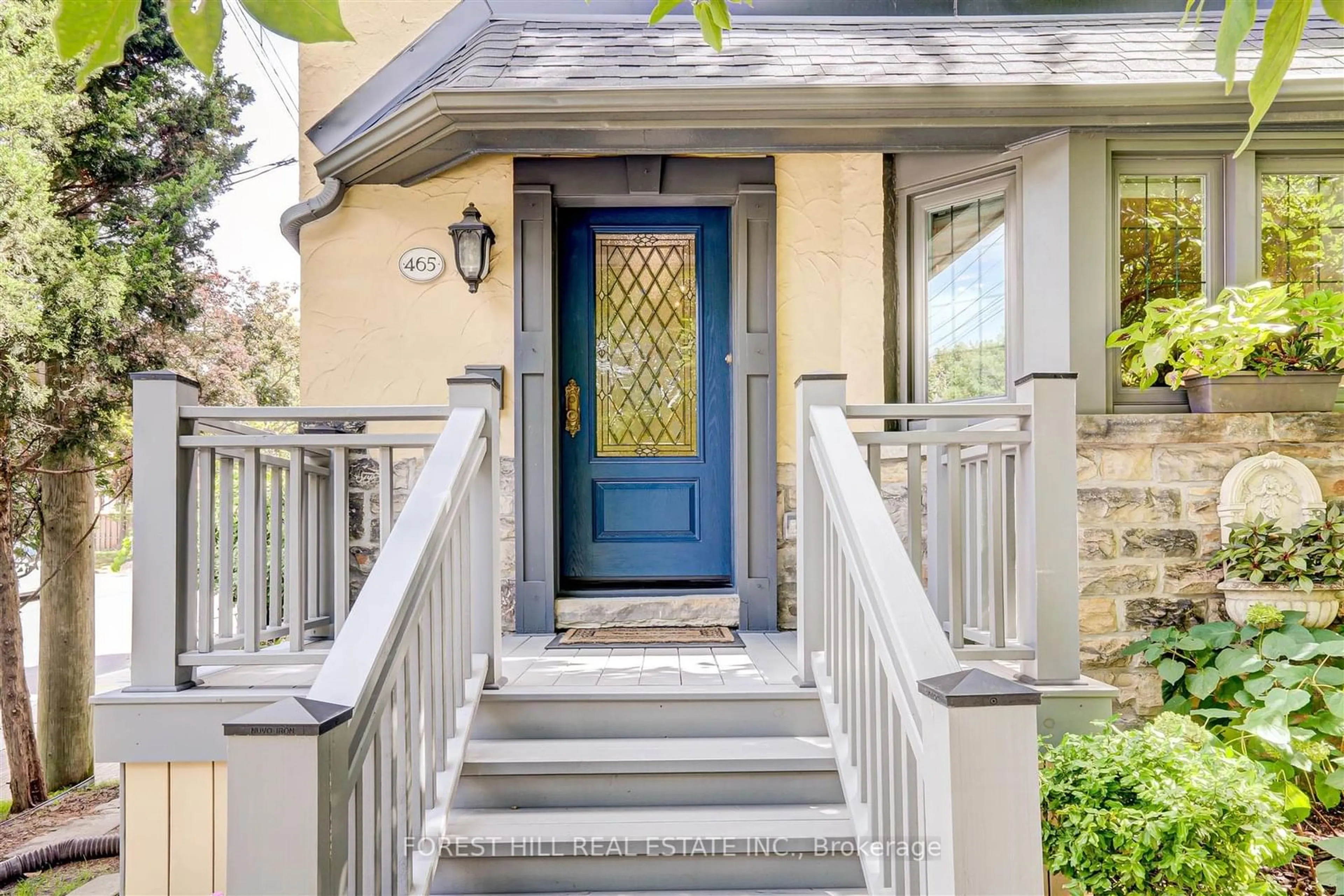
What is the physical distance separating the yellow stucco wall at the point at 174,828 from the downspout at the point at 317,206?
7.75ft

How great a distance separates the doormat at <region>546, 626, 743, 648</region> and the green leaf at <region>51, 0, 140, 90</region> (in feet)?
9.21

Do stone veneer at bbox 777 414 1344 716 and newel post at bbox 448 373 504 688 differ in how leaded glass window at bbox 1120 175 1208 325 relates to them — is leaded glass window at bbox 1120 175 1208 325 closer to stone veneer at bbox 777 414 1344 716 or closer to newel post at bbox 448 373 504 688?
stone veneer at bbox 777 414 1344 716

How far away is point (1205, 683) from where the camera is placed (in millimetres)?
2738

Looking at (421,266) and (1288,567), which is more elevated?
(421,266)

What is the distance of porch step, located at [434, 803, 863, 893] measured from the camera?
6.53 feet

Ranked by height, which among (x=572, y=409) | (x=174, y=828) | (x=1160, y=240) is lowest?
(x=174, y=828)

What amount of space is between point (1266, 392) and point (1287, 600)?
2.58 ft

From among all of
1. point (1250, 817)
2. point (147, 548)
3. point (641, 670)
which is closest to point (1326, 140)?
point (1250, 817)

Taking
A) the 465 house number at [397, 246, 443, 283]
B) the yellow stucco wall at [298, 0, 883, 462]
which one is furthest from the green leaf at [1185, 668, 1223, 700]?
the 465 house number at [397, 246, 443, 283]

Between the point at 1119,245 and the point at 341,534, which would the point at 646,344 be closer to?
the point at 341,534

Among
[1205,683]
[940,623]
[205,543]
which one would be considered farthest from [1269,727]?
[205,543]

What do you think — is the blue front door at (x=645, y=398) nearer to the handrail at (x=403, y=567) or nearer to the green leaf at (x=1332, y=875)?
the handrail at (x=403, y=567)

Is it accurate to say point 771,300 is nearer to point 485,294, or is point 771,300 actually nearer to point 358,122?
point 485,294

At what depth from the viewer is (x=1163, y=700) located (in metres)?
3.00
